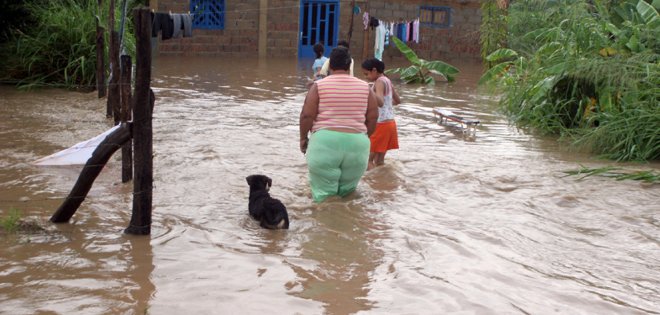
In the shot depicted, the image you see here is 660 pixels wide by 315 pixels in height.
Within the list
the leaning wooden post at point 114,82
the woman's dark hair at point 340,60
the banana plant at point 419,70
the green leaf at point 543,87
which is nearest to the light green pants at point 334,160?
A: the woman's dark hair at point 340,60

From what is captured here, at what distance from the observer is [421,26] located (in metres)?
28.2

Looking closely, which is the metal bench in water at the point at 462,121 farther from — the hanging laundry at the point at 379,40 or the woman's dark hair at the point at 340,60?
the hanging laundry at the point at 379,40

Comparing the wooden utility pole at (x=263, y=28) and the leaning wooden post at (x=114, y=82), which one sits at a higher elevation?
the wooden utility pole at (x=263, y=28)

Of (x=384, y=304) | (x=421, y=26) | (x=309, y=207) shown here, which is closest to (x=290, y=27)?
(x=421, y=26)

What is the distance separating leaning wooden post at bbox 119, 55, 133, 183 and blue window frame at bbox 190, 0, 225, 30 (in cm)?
1509

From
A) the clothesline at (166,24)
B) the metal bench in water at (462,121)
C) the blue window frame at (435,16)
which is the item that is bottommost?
the metal bench in water at (462,121)

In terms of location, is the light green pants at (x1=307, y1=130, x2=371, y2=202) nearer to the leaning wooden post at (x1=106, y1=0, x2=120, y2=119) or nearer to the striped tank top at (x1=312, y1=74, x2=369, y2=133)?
the striped tank top at (x1=312, y1=74, x2=369, y2=133)

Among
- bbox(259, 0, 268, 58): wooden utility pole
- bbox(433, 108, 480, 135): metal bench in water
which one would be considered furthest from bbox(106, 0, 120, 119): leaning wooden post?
bbox(259, 0, 268, 58): wooden utility pole

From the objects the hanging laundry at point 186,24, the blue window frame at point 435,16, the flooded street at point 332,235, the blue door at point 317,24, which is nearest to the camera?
the flooded street at point 332,235

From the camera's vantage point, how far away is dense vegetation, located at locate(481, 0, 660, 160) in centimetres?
957

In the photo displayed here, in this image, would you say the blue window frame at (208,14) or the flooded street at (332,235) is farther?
the blue window frame at (208,14)

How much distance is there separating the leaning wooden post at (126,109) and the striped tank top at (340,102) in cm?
177

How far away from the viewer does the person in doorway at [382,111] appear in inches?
324

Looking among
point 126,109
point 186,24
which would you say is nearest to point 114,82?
point 126,109
